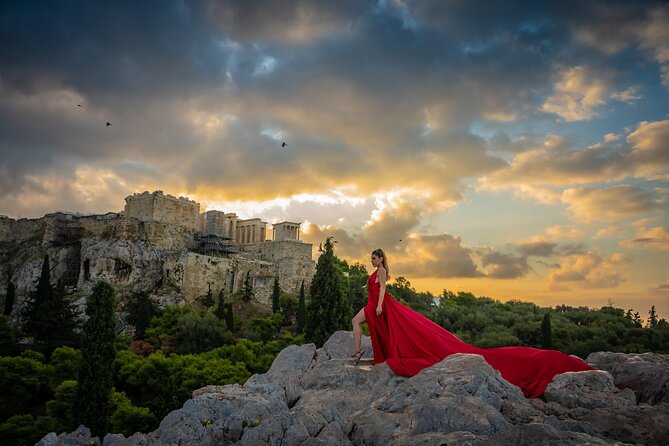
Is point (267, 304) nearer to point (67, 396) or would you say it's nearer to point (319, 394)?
point (67, 396)

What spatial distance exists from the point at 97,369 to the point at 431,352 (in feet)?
53.7

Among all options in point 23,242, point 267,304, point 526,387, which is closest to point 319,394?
point 526,387

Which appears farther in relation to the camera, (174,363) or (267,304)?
(267,304)

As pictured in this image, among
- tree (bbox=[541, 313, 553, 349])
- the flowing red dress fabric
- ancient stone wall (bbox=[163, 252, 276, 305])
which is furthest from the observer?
ancient stone wall (bbox=[163, 252, 276, 305])

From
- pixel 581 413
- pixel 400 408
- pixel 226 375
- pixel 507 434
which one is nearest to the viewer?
pixel 507 434

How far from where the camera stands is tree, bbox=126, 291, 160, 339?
38.3 metres

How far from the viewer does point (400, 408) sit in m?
7.41

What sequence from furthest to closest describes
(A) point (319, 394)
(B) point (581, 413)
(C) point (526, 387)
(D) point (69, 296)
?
1. (D) point (69, 296)
2. (A) point (319, 394)
3. (C) point (526, 387)
4. (B) point (581, 413)

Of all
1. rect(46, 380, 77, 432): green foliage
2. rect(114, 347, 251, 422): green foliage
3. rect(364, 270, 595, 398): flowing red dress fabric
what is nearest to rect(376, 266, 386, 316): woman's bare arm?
rect(364, 270, 595, 398): flowing red dress fabric

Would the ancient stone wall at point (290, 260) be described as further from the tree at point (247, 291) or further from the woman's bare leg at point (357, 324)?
the woman's bare leg at point (357, 324)

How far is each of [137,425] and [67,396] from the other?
409 cm

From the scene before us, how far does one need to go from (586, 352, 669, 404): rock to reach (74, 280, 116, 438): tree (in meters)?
18.2

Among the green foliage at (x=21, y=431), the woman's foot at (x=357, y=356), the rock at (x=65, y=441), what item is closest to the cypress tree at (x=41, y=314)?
the green foliage at (x=21, y=431)

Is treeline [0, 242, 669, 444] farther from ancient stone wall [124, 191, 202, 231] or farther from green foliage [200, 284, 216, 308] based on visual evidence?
ancient stone wall [124, 191, 202, 231]
